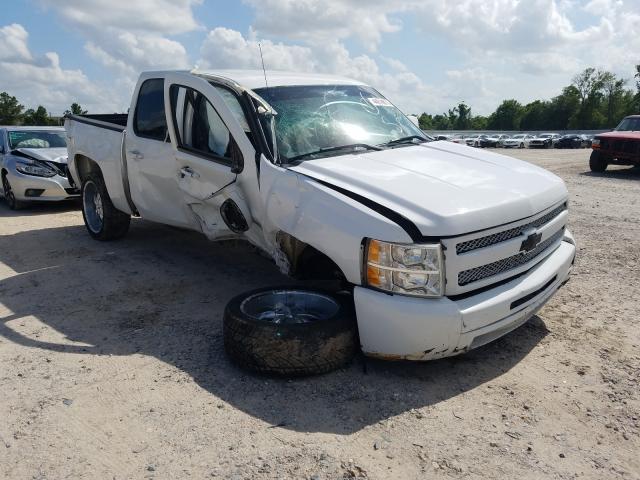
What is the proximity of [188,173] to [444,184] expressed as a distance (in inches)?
92.6

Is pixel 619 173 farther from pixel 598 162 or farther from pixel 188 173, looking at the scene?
pixel 188 173

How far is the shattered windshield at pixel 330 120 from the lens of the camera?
14.9ft

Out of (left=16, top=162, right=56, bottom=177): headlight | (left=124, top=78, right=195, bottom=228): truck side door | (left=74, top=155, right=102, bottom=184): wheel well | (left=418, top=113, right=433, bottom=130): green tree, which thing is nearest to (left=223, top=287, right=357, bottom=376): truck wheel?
(left=124, top=78, right=195, bottom=228): truck side door

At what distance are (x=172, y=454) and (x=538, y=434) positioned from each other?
74.7 inches

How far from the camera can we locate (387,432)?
3.12 m

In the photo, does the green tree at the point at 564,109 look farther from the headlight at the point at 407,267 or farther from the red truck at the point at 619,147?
the headlight at the point at 407,267

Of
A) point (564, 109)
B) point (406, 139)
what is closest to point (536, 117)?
point (564, 109)

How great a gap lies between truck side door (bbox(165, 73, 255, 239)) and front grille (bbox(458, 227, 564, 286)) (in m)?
1.77

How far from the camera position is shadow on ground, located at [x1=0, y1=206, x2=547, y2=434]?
343cm

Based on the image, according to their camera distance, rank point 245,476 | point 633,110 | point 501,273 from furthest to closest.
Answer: point 633,110, point 501,273, point 245,476

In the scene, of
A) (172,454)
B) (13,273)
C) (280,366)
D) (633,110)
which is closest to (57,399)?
(172,454)

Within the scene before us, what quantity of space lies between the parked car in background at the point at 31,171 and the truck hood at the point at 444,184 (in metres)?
7.11

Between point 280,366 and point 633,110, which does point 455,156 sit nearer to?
point 280,366

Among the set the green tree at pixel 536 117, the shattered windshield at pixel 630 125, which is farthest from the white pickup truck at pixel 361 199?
the green tree at pixel 536 117
